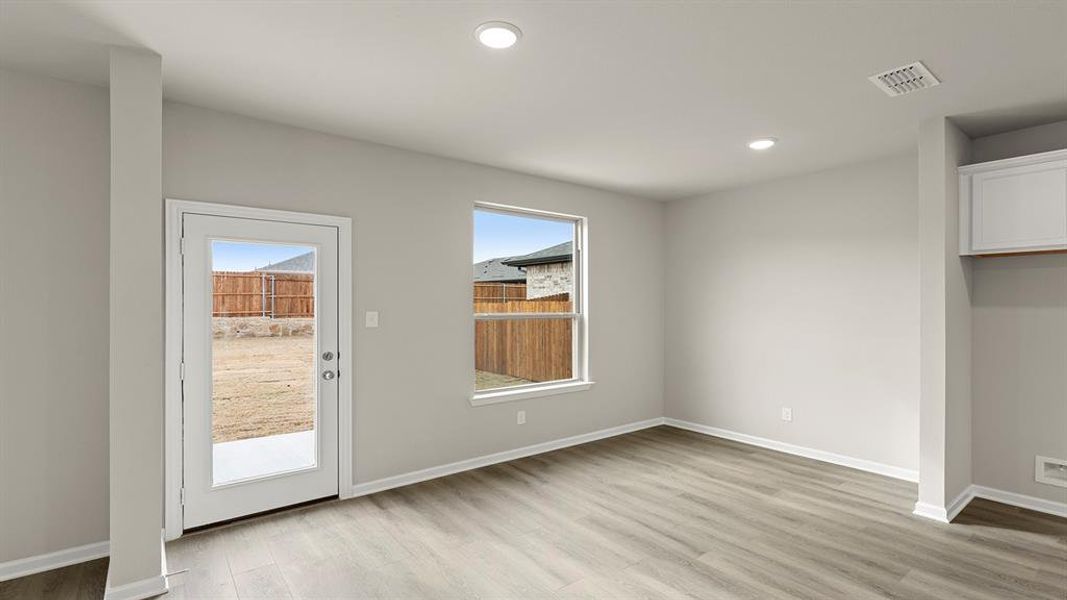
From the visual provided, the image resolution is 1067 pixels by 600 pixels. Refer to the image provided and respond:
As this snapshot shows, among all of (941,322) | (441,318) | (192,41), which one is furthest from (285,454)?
(941,322)

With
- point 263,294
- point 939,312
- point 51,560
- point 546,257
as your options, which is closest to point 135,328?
point 263,294

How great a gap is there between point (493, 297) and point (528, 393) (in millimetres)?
930

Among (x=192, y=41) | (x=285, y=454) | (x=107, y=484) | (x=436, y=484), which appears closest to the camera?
(x=192, y=41)

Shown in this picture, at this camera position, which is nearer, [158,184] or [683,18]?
[683,18]

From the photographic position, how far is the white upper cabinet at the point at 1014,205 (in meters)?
3.21

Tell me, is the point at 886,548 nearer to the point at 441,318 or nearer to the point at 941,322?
the point at 941,322

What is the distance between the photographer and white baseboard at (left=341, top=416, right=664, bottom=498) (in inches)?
151

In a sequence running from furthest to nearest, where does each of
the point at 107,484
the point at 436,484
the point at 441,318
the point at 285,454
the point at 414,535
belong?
the point at 441,318 < the point at 436,484 < the point at 285,454 < the point at 414,535 < the point at 107,484

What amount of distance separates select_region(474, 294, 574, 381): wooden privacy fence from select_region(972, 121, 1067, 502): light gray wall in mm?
3240

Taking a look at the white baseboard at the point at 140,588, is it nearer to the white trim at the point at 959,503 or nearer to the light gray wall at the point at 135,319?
Answer: the light gray wall at the point at 135,319

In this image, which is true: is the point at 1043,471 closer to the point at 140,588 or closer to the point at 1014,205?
the point at 1014,205

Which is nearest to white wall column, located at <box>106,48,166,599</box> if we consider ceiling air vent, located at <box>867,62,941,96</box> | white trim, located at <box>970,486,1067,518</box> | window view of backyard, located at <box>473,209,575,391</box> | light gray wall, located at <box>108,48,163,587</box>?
light gray wall, located at <box>108,48,163,587</box>

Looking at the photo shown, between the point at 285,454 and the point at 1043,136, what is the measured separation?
540 centimetres

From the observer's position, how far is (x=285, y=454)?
3508 mm
